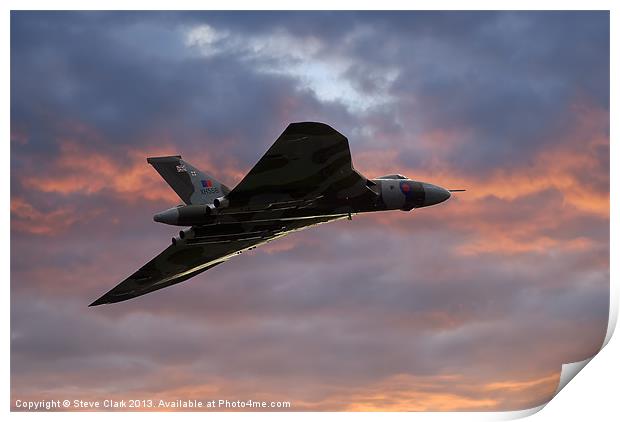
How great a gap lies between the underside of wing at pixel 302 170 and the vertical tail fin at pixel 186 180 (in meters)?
1.37

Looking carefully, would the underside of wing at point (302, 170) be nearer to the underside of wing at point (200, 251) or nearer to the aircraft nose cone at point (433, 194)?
the underside of wing at point (200, 251)

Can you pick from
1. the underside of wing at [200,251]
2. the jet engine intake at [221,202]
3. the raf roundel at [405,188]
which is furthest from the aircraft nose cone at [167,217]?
the raf roundel at [405,188]

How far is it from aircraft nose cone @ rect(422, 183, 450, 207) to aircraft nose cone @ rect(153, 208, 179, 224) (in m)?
6.20

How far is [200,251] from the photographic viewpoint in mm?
21078

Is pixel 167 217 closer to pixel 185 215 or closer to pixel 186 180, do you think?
pixel 185 215

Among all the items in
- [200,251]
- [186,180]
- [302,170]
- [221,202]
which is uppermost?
[186,180]

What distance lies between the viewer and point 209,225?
19.9 meters

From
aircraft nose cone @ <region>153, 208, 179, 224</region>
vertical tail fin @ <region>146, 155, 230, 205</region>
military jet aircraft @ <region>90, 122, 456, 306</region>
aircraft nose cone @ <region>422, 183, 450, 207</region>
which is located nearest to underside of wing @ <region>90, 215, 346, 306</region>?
military jet aircraft @ <region>90, 122, 456, 306</region>

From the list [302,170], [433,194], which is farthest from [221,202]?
[433,194]

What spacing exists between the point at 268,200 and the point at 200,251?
8.05 ft
